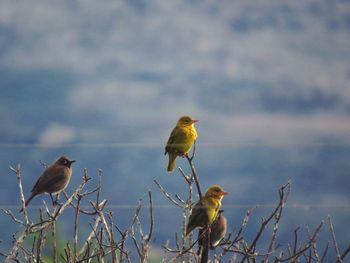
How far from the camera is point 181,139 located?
5137 millimetres

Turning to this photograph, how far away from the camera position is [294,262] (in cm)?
344

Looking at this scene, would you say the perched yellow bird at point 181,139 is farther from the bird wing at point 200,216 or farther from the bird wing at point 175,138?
the bird wing at point 200,216

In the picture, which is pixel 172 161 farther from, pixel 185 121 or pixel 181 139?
pixel 185 121

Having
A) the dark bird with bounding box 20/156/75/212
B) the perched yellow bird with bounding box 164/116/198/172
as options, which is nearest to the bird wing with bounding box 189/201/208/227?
the perched yellow bird with bounding box 164/116/198/172

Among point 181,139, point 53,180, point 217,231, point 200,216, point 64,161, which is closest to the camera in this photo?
point 200,216

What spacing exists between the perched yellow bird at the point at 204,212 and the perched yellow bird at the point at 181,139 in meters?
1.19

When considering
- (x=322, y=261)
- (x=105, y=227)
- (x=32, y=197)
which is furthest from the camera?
(x=32, y=197)

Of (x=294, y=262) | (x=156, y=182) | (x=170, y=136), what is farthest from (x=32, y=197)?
(x=294, y=262)

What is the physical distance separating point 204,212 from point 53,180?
1697 millimetres

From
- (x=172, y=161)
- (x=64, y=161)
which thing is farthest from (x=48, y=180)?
(x=172, y=161)

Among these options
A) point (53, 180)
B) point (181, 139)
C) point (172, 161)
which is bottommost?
point (53, 180)

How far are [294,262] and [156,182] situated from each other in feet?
2.89

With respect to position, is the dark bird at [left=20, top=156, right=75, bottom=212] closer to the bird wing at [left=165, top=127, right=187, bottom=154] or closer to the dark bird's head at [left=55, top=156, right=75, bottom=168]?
the dark bird's head at [left=55, top=156, right=75, bottom=168]

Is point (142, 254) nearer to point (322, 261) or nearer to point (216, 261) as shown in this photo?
point (216, 261)
